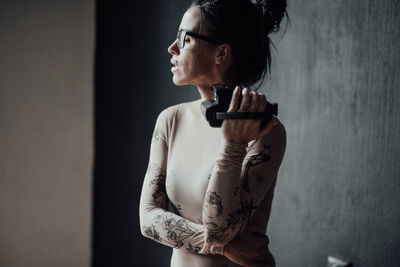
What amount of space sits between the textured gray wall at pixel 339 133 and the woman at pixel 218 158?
0.34m

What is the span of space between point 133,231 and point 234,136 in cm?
147

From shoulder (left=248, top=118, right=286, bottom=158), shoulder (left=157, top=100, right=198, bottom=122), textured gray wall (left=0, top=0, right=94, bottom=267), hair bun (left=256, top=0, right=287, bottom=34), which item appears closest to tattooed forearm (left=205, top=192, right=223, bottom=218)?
shoulder (left=248, top=118, right=286, bottom=158)

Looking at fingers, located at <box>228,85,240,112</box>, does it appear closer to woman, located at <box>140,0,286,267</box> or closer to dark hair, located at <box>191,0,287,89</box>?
woman, located at <box>140,0,286,267</box>

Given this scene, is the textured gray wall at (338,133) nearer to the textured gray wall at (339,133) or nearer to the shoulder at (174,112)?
the textured gray wall at (339,133)

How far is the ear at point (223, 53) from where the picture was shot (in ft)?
3.45

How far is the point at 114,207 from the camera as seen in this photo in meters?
2.18

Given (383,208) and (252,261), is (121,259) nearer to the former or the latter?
(252,261)

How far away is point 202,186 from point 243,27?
0.47 metres

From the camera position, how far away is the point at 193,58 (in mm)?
1040

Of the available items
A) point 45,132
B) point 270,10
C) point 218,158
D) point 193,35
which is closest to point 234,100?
point 218,158

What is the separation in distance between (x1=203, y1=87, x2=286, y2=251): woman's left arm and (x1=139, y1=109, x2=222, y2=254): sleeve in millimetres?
65

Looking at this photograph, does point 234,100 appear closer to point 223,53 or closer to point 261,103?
Answer: point 261,103

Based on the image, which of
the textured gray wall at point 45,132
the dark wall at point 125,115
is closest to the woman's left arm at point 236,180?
the dark wall at point 125,115

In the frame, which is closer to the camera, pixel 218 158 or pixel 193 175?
pixel 218 158
